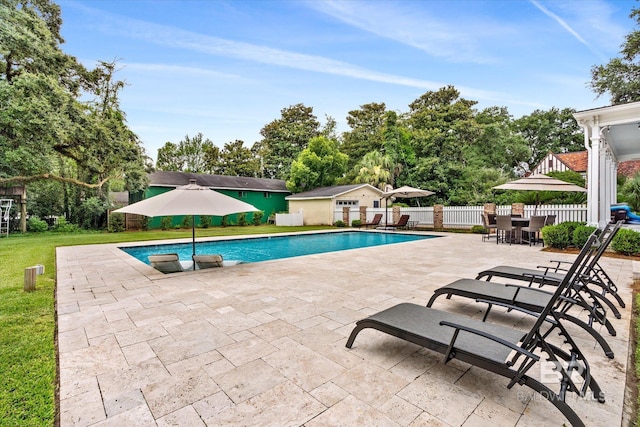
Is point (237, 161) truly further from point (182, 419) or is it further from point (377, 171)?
point (182, 419)

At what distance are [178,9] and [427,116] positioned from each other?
65.0 ft

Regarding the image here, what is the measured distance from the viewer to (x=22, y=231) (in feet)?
56.9

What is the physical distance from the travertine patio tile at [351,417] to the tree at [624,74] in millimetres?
25069

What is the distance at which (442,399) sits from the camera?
83.4 inches

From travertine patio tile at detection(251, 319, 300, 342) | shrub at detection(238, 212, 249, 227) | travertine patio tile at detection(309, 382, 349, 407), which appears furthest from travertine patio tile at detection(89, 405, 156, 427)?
shrub at detection(238, 212, 249, 227)

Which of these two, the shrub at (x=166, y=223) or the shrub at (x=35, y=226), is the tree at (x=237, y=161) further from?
the shrub at (x=35, y=226)

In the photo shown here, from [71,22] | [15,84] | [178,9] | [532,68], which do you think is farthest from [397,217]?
[71,22]

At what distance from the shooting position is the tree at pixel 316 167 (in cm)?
2652

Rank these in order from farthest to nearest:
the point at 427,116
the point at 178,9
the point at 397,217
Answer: the point at 427,116
the point at 397,217
the point at 178,9

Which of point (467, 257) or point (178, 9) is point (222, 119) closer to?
point (178, 9)

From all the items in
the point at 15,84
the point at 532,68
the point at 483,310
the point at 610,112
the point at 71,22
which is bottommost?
the point at 483,310

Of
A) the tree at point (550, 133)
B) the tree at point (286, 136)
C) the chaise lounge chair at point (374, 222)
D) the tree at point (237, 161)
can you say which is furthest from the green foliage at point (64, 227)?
the tree at point (550, 133)

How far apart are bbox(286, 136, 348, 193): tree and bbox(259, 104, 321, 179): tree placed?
7756mm

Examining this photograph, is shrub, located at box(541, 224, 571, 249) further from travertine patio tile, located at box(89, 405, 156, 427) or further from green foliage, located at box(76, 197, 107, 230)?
green foliage, located at box(76, 197, 107, 230)
